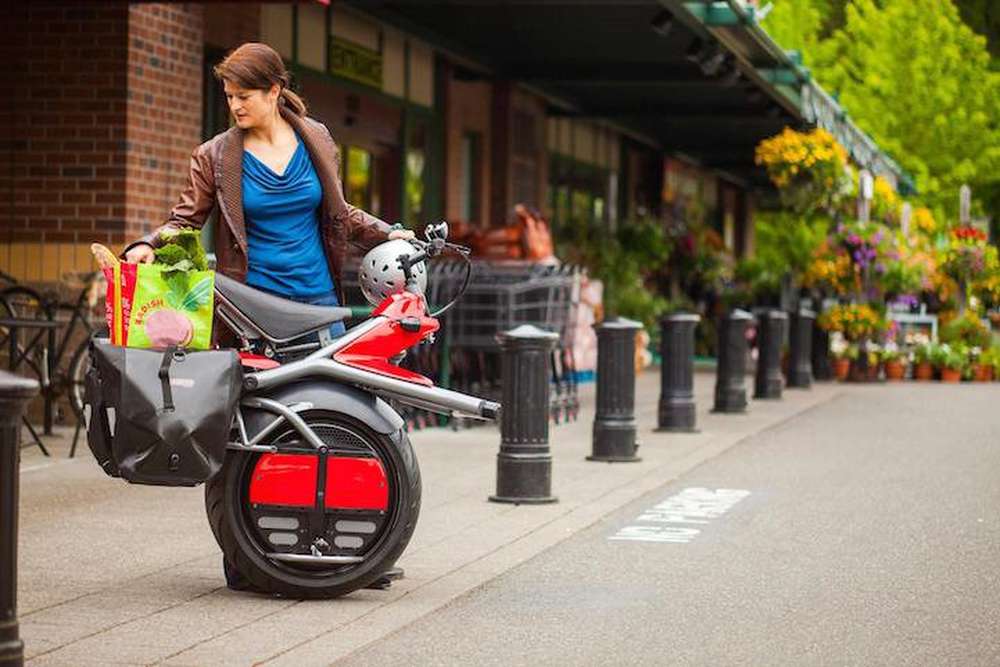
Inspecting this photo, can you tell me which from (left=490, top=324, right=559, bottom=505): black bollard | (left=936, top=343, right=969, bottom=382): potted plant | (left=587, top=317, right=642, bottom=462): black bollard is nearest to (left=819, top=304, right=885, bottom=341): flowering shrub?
(left=936, top=343, right=969, bottom=382): potted plant

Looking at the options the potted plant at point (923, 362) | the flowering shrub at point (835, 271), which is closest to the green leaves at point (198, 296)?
the flowering shrub at point (835, 271)

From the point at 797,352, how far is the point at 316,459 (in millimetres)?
15701

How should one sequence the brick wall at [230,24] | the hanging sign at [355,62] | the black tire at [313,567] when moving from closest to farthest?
the black tire at [313,567]
the brick wall at [230,24]
the hanging sign at [355,62]

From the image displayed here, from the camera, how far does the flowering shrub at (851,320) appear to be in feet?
81.4

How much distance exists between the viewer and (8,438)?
17.6 feet

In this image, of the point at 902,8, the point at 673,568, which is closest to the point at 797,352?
the point at 673,568

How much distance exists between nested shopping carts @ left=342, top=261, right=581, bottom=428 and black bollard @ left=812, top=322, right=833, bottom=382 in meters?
8.90

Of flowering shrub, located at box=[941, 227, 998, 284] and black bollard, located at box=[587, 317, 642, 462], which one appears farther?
flowering shrub, located at box=[941, 227, 998, 284]

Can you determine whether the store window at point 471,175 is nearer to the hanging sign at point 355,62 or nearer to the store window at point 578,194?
the store window at point 578,194

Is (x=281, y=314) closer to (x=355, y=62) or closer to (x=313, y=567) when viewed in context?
(x=313, y=567)

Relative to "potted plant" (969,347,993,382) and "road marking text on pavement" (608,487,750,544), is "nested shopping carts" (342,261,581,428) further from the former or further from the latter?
"potted plant" (969,347,993,382)

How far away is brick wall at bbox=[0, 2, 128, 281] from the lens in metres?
14.5

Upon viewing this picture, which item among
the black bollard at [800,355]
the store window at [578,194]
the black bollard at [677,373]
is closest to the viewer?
the black bollard at [677,373]

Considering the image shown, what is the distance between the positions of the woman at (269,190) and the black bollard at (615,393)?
17.6ft
